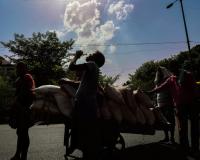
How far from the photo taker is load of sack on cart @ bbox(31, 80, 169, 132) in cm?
567

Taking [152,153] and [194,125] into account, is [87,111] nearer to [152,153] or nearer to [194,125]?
[152,153]

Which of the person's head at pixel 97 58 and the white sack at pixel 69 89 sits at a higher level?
the person's head at pixel 97 58

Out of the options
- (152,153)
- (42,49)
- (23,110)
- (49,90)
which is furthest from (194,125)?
(42,49)

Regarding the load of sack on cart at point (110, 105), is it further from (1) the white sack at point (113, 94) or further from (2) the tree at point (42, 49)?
Result: (2) the tree at point (42, 49)

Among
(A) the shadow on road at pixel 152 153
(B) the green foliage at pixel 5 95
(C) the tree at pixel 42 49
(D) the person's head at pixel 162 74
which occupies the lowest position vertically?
(A) the shadow on road at pixel 152 153

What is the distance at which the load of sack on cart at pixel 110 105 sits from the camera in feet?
18.6

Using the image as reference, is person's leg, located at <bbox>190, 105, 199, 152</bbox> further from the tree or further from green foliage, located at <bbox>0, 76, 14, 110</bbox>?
the tree

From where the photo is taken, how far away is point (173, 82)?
7.93m

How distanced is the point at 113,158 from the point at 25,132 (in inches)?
62.0

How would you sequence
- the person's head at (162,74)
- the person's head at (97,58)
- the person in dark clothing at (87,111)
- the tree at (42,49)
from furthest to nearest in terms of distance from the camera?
the tree at (42,49), the person's head at (162,74), the person's head at (97,58), the person in dark clothing at (87,111)

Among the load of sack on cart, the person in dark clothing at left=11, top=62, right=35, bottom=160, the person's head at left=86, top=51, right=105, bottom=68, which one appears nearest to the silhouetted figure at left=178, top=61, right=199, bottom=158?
the load of sack on cart

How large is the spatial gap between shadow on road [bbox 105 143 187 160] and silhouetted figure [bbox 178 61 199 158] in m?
0.36

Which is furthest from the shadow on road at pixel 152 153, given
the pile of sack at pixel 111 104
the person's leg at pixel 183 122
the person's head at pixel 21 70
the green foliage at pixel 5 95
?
the green foliage at pixel 5 95

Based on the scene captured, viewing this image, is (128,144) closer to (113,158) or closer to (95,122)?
(113,158)
